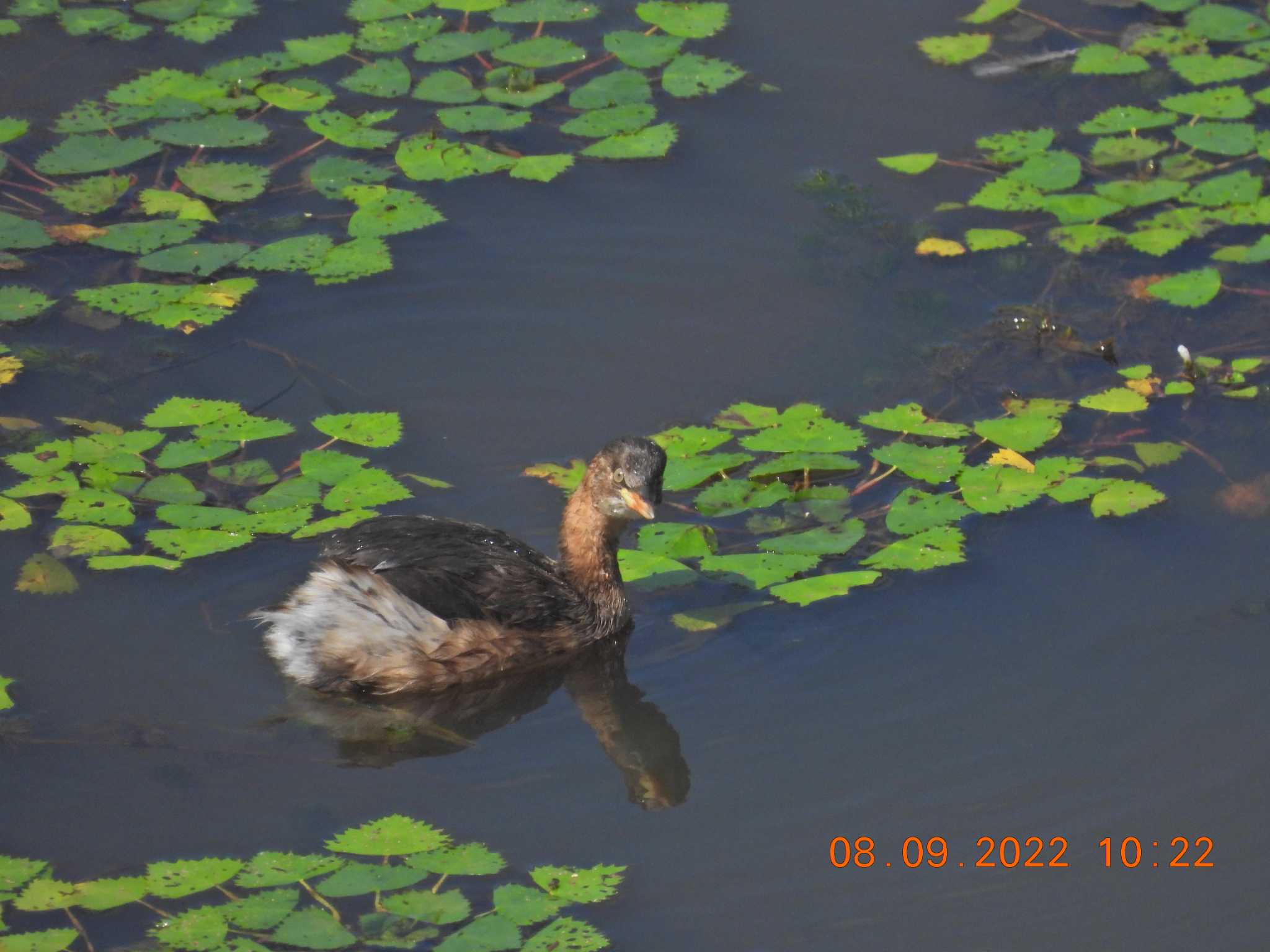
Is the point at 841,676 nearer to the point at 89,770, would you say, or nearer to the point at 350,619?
the point at 350,619

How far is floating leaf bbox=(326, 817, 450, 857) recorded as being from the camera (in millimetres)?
5254

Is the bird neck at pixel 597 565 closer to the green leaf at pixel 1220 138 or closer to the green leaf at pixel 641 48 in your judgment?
the green leaf at pixel 641 48

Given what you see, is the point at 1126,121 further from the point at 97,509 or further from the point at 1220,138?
the point at 97,509

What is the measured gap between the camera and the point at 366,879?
511 cm

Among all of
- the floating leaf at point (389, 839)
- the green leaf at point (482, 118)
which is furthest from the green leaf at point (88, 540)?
the green leaf at point (482, 118)

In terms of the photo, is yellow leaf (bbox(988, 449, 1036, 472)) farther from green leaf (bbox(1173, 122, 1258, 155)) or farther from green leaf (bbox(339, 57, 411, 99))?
green leaf (bbox(339, 57, 411, 99))

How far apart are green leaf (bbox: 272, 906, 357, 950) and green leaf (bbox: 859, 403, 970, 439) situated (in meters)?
3.11

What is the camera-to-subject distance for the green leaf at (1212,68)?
9.47m

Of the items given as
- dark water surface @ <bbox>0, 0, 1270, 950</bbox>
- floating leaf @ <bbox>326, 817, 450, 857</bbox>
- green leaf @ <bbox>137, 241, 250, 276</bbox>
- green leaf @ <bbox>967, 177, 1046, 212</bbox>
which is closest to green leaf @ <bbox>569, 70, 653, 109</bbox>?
dark water surface @ <bbox>0, 0, 1270, 950</bbox>

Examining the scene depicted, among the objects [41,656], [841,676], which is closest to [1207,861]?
[841,676]

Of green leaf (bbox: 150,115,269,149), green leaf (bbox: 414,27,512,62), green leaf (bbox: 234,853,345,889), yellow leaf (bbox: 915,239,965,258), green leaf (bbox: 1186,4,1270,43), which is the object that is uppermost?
green leaf (bbox: 414,27,512,62)

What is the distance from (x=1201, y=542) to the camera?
686 cm

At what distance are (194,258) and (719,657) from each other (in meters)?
3.04

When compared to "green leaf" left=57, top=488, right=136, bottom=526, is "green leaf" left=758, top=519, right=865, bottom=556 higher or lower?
lower
